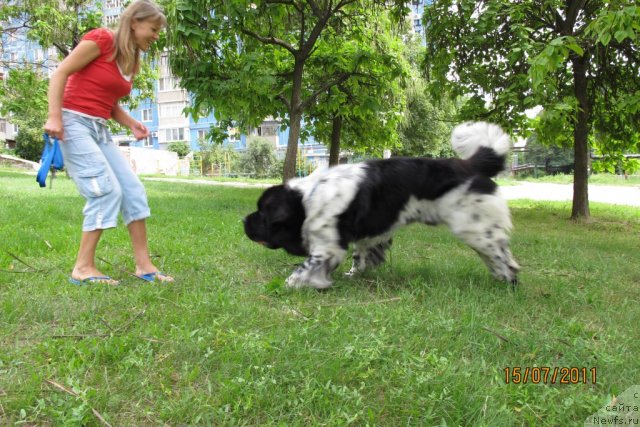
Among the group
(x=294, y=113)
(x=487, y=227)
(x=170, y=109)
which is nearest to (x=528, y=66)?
(x=294, y=113)

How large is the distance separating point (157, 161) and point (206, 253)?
4078 cm

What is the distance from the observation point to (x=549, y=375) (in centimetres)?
241

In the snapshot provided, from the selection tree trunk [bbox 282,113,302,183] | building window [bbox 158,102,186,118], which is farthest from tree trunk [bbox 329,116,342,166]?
building window [bbox 158,102,186,118]

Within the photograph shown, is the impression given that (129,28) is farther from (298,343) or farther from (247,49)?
(247,49)

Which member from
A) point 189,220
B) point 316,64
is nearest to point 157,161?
point 316,64

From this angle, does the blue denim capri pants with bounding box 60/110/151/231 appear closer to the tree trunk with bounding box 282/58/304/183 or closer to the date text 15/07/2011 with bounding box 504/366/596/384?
the date text 15/07/2011 with bounding box 504/366/596/384

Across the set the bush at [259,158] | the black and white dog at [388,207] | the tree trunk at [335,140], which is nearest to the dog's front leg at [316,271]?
the black and white dog at [388,207]

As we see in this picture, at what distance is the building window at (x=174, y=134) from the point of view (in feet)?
181

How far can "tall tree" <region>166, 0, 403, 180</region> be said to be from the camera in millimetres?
8305

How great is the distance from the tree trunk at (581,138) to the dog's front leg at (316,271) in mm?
7860

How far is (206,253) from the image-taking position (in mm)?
5086

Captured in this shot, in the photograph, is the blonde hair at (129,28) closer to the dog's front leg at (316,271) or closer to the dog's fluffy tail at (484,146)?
the dog's front leg at (316,271)

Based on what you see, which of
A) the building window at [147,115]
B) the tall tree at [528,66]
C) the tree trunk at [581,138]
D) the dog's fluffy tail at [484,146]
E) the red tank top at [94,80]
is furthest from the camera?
the building window at [147,115]

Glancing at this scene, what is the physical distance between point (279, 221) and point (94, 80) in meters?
1.75
